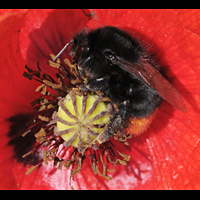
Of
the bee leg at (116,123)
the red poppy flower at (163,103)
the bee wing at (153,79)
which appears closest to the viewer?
the bee wing at (153,79)

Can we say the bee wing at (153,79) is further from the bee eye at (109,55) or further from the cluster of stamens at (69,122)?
the cluster of stamens at (69,122)

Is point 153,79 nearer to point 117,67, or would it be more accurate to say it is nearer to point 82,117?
point 117,67

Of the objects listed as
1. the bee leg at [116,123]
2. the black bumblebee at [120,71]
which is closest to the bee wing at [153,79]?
the black bumblebee at [120,71]

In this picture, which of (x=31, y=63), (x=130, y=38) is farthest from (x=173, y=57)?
(x=31, y=63)

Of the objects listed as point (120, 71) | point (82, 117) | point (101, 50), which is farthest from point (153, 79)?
point (82, 117)

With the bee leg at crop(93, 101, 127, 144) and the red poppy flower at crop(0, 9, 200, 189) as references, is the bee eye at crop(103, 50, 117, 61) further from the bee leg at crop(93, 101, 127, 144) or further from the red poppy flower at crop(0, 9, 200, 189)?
the red poppy flower at crop(0, 9, 200, 189)

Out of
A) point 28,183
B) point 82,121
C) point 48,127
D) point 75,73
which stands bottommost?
point 28,183

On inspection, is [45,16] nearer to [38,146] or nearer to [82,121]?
[82,121]
